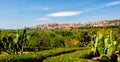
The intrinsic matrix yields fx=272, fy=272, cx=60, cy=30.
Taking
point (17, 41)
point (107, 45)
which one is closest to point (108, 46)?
point (107, 45)

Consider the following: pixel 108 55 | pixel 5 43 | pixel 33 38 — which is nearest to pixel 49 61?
pixel 108 55

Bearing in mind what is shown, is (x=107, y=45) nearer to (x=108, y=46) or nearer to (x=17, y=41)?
(x=108, y=46)

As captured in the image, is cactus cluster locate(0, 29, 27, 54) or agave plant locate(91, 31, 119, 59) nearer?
agave plant locate(91, 31, 119, 59)

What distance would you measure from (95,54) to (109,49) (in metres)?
3.46

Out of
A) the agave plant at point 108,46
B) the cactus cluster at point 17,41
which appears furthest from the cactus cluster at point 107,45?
the cactus cluster at point 17,41

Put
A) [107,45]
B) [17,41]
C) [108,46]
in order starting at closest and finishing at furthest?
[108,46], [107,45], [17,41]

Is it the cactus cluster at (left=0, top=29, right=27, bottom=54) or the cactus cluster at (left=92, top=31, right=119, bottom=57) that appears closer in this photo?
the cactus cluster at (left=92, top=31, right=119, bottom=57)

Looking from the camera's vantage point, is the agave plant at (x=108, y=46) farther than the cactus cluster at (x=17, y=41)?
No

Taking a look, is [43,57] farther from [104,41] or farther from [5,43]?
[5,43]

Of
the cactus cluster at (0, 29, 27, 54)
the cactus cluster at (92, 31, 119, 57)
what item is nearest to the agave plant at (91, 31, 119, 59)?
the cactus cluster at (92, 31, 119, 57)

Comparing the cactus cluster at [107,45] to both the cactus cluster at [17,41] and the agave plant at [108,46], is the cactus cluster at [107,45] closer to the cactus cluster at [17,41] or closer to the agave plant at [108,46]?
the agave plant at [108,46]

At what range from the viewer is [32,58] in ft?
86.9

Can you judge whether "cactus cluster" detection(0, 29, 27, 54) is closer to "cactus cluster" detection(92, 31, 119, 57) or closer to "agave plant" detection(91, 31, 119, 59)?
"cactus cluster" detection(92, 31, 119, 57)

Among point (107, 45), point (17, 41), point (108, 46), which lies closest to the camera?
point (108, 46)
